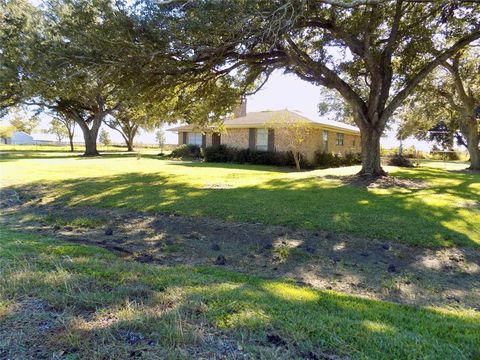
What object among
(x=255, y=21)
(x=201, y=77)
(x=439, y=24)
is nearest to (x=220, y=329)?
(x=255, y=21)

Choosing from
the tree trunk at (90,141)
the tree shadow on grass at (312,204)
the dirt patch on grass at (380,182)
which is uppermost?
the tree trunk at (90,141)

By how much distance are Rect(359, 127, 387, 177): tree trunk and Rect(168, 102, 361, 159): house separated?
27.1 feet

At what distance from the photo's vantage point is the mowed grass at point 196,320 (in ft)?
8.11

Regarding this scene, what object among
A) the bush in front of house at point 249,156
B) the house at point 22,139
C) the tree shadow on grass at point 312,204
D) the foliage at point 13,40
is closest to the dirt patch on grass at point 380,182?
the tree shadow on grass at point 312,204

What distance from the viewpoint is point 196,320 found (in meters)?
2.82

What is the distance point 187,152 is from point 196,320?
29658 mm

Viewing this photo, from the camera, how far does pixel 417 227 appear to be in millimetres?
7297

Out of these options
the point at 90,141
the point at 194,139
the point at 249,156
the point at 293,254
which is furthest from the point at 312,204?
the point at 90,141

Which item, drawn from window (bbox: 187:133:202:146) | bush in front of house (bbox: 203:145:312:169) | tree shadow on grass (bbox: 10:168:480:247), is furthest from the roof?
tree shadow on grass (bbox: 10:168:480:247)

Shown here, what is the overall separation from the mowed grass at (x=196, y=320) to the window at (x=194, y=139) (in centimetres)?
2917

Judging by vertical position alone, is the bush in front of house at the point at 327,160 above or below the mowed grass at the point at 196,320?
above

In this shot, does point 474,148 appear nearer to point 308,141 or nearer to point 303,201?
point 308,141

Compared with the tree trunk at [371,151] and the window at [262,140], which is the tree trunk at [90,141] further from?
the tree trunk at [371,151]

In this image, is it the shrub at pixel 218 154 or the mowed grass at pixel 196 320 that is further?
the shrub at pixel 218 154
